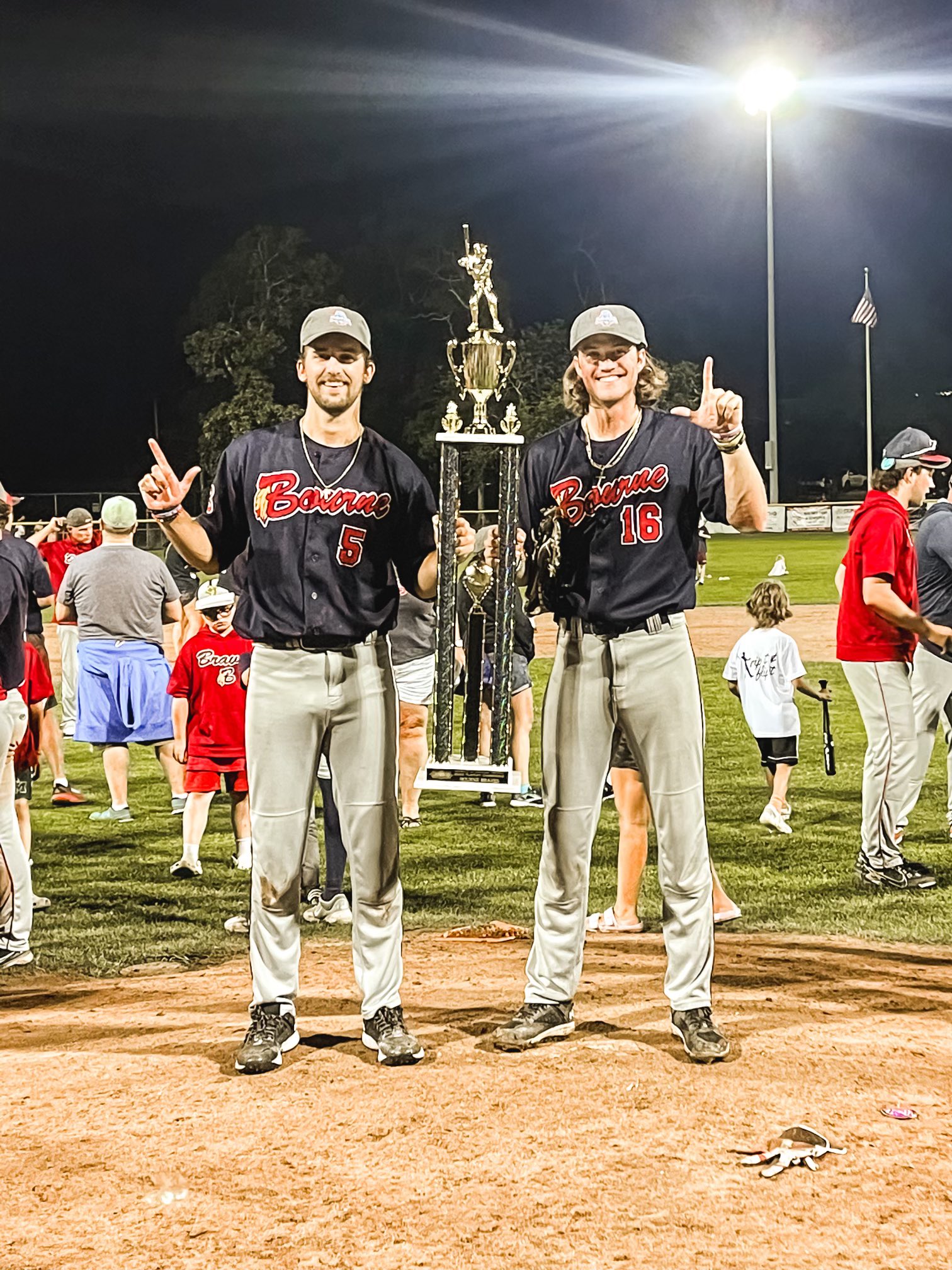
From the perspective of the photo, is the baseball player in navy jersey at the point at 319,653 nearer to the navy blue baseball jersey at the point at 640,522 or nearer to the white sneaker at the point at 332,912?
the navy blue baseball jersey at the point at 640,522

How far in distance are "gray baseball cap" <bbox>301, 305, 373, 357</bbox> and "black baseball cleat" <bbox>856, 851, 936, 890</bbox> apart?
4.24m

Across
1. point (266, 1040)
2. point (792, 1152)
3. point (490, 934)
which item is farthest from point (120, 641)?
point (792, 1152)

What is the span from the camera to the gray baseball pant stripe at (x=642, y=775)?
442cm

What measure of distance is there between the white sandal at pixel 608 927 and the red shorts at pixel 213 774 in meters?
2.04

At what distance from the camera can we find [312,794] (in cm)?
449

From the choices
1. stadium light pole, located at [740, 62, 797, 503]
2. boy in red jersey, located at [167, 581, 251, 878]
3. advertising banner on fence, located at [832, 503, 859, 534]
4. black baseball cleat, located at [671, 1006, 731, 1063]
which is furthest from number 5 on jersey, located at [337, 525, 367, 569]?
advertising banner on fence, located at [832, 503, 859, 534]

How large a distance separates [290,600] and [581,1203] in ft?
6.55

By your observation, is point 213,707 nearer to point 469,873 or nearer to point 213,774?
point 213,774

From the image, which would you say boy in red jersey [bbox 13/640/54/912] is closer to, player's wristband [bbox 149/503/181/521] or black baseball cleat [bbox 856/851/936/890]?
player's wristband [bbox 149/503/181/521]

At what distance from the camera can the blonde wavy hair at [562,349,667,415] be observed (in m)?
4.68

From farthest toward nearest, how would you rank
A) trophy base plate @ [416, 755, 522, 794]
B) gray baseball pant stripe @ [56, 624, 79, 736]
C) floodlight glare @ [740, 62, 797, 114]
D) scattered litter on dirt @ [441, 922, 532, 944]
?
floodlight glare @ [740, 62, 797, 114] → gray baseball pant stripe @ [56, 624, 79, 736] → scattered litter on dirt @ [441, 922, 532, 944] → trophy base plate @ [416, 755, 522, 794]

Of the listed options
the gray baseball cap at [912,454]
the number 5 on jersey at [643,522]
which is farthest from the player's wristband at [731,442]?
the gray baseball cap at [912,454]

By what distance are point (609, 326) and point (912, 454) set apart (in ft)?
10.7

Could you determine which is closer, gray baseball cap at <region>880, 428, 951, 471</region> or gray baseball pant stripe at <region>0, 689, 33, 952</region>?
gray baseball pant stripe at <region>0, 689, 33, 952</region>
